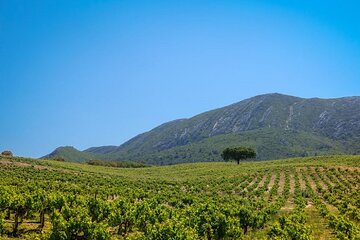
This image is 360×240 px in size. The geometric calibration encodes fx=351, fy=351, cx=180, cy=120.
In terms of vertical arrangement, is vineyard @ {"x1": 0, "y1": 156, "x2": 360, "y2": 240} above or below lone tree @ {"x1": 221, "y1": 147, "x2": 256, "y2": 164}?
below

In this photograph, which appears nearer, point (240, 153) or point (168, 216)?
point (168, 216)

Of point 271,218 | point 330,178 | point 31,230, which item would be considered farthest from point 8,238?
point 330,178

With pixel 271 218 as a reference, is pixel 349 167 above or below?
above

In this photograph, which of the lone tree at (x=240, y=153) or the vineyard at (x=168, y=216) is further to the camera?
the lone tree at (x=240, y=153)

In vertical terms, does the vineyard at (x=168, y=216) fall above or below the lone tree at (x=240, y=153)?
below

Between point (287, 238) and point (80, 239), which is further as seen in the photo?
point (287, 238)

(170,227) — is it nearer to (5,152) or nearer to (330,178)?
(330,178)

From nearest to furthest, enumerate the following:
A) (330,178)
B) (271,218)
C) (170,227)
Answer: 1. (170,227)
2. (271,218)
3. (330,178)

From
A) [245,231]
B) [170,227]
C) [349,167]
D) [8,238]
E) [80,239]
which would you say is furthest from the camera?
[349,167]

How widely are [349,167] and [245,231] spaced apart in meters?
64.5

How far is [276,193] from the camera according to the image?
61.3m

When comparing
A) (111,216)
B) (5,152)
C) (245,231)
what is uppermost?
(5,152)

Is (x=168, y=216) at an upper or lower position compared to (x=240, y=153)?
lower

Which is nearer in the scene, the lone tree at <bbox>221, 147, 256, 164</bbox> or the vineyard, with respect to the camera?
the vineyard
